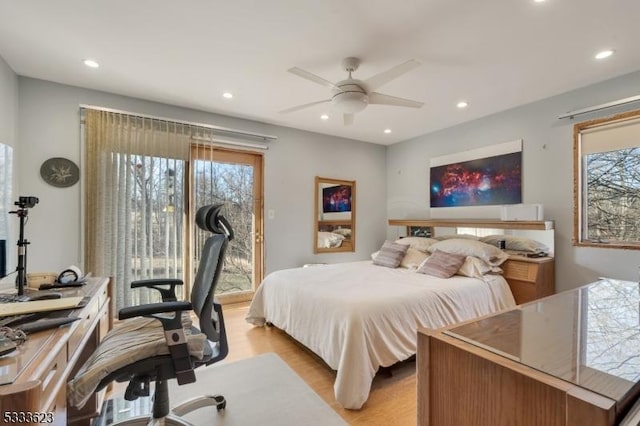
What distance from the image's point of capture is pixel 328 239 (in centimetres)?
488

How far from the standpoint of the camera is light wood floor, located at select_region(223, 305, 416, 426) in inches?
73.4

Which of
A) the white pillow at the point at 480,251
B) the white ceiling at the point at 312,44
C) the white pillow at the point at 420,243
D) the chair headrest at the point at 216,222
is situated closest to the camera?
the chair headrest at the point at 216,222

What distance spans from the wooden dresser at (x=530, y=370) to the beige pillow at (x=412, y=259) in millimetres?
2301

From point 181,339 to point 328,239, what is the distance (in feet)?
11.9

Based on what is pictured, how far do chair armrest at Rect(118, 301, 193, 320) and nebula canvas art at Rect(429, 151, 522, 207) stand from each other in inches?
151

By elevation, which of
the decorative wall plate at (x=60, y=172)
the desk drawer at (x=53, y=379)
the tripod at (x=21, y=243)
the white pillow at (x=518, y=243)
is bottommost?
the desk drawer at (x=53, y=379)

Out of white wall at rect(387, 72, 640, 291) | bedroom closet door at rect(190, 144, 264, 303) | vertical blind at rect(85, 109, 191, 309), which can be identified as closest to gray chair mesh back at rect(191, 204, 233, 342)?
vertical blind at rect(85, 109, 191, 309)

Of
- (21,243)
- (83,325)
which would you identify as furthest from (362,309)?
(21,243)

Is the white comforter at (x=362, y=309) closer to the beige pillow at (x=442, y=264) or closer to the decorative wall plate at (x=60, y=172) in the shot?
the beige pillow at (x=442, y=264)

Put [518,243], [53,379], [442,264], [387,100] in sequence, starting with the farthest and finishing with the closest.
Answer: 1. [518,243]
2. [442,264]
3. [387,100]
4. [53,379]

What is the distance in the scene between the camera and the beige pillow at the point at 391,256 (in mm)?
3696

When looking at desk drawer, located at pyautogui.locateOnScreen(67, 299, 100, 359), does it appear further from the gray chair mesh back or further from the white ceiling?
the white ceiling

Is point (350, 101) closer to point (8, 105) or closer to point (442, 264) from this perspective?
point (442, 264)

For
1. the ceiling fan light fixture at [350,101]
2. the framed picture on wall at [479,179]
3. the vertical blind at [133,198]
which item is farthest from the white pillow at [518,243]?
the vertical blind at [133,198]
